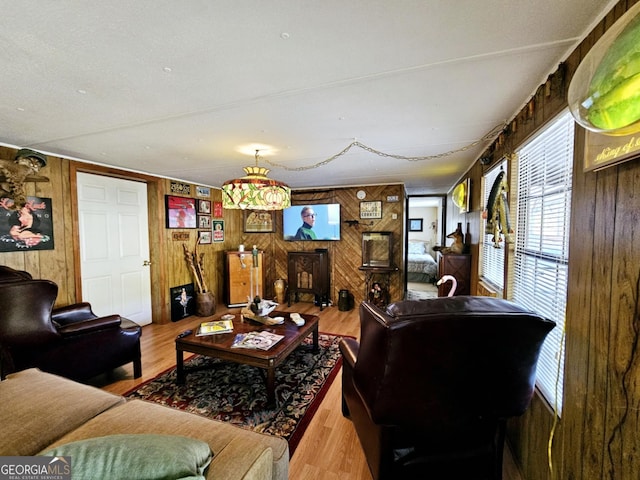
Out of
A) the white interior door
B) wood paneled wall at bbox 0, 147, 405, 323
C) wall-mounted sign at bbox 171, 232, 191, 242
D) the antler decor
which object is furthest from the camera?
the antler decor

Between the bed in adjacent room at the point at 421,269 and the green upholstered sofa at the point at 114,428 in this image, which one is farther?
the bed in adjacent room at the point at 421,269

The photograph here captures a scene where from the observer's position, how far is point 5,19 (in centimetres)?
105

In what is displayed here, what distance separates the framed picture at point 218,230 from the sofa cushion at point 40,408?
3.85 meters

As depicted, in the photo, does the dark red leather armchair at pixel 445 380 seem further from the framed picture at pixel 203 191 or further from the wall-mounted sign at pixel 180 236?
the framed picture at pixel 203 191

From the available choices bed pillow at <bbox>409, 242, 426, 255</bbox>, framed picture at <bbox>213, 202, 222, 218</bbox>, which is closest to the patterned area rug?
framed picture at <bbox>213, 202, 222, 218</bbox>

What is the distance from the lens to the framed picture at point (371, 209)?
16.1 ft

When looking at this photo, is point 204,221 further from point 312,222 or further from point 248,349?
point 248,349

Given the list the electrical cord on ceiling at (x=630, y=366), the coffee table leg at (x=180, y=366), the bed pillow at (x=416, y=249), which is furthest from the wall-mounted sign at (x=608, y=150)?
the bed pillow at (x=416, y=249)

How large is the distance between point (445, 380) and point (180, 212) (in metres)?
4.52

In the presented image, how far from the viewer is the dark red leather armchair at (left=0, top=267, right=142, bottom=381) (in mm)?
1886

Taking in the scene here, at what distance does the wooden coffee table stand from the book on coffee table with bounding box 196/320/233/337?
42mm

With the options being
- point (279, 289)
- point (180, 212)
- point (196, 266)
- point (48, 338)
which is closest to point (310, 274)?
point (279, 289)

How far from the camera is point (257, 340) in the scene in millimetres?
2299

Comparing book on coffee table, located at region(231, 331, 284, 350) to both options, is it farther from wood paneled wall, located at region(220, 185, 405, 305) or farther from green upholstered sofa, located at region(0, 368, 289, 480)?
wood paneled wall, located at region(220, 185, 405, 305)
